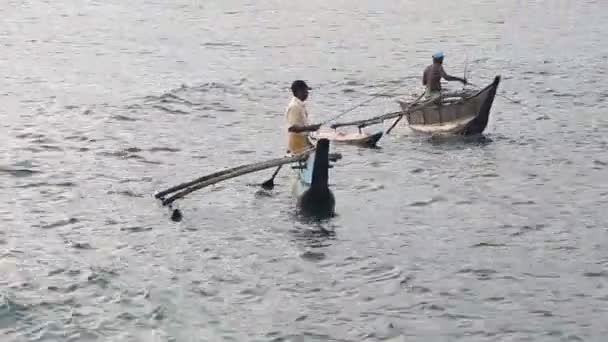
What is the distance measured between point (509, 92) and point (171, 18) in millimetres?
25920

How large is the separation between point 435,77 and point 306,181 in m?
9.99

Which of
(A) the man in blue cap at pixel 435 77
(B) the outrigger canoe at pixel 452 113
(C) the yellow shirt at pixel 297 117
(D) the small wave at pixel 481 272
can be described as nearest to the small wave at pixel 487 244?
(D) the small wave at pixel 481 272

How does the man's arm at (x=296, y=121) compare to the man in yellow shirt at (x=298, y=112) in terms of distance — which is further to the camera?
the man's arm at (x=296, y=121)

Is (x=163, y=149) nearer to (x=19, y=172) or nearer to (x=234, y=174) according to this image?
(x=19, y=172)

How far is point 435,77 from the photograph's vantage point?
1240 inches

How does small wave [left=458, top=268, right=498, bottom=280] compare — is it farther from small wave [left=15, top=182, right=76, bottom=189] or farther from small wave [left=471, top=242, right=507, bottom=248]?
small wave [left=15, top=182, right=76, bottom=189]

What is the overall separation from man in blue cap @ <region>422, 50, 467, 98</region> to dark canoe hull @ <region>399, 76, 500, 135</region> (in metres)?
0.52

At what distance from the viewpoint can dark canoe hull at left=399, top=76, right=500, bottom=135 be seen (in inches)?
1226

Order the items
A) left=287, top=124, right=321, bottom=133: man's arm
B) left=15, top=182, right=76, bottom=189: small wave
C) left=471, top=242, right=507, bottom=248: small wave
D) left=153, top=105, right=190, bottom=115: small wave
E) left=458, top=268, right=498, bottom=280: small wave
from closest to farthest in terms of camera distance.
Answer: left=458, top=268, right=498, bottom=280: small wave, left=287, top=124, right=321, bottom=133: man's arm, left=471, top=242, right=507, bottom=248: small wave, left=15, top=182, right=76, bottom=189: small wave, left=153, top=105, right=190, bottom=115: small wave

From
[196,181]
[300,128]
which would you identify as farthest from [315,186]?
[196,181]

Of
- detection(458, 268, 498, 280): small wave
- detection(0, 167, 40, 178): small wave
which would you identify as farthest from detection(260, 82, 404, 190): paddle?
detection(0, 167, 40, 178): small wave

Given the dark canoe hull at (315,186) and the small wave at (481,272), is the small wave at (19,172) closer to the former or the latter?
the dark canoe hull at (315,186)

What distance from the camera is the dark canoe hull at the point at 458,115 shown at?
31141mm

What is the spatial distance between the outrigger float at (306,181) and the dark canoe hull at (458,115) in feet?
28.7
